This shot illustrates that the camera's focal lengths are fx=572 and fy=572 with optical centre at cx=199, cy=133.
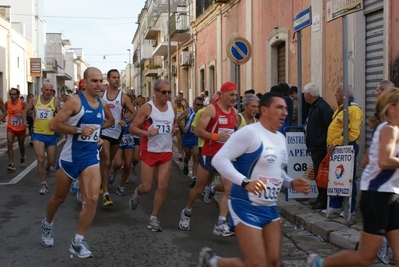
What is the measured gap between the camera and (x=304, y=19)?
8.29 metres

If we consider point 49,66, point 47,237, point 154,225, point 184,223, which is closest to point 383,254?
point 184,223

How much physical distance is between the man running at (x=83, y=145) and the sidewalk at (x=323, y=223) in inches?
110

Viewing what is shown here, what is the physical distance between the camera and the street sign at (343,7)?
661cm

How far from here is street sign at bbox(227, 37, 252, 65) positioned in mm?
11594

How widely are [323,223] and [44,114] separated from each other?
5475 millimetres

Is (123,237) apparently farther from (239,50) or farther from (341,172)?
(239,50)

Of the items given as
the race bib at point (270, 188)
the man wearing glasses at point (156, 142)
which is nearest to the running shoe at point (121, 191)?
the man wearing glasses at point (156, 142)

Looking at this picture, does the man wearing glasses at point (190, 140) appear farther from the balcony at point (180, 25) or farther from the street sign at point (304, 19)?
the balcony at point (180, 25)

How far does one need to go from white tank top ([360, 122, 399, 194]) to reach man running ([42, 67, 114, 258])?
2810 mm

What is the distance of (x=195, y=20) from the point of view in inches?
1205

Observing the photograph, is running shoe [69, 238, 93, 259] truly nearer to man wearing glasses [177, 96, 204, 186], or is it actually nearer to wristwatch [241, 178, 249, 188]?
wristwatch [241, 178, 249, 188]

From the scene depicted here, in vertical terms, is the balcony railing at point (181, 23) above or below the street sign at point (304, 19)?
above

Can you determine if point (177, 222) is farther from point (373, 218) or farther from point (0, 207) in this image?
point (373, 218)

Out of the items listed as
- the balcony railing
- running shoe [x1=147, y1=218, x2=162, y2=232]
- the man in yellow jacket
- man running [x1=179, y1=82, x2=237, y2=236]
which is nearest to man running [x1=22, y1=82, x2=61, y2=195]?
running shoe [x1=147, y1=218, x2=162, y2=232]
